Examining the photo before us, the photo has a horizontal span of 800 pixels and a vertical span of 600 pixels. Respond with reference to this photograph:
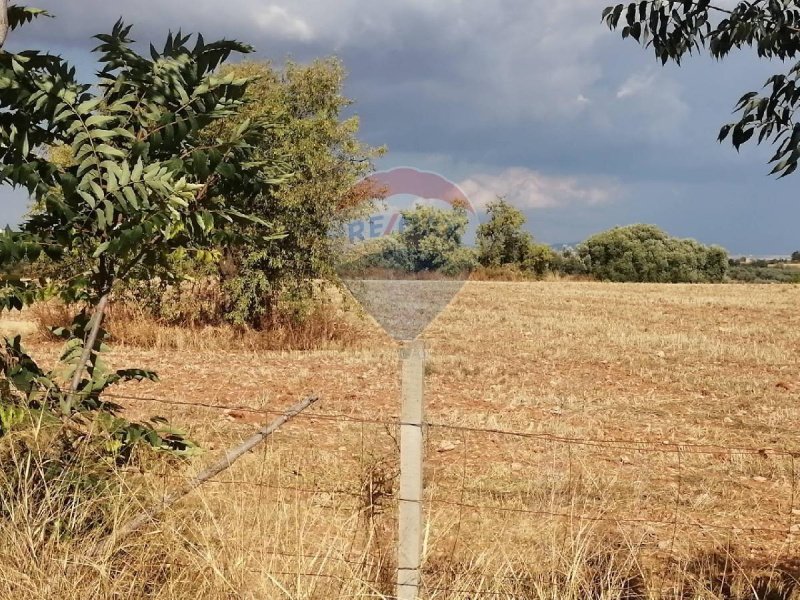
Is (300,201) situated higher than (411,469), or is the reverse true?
(300,201)

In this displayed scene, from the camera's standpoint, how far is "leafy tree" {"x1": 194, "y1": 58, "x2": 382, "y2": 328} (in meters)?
13.0

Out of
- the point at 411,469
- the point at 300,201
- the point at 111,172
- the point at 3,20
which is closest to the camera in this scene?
the point at 411,469

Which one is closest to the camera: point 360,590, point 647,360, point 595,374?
point 360,590

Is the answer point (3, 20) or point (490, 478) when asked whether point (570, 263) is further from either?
point (3, 20)

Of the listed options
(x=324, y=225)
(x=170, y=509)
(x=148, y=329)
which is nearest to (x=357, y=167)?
(x=324, y=225)

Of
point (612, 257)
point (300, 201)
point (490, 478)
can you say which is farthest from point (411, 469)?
point (612, 257)

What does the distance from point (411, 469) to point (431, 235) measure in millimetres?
1386

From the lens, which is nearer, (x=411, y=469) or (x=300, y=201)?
(x=411, y=469)

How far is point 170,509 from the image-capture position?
4.12 metres

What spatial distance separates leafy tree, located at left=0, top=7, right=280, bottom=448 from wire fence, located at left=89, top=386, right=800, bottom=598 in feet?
1.72

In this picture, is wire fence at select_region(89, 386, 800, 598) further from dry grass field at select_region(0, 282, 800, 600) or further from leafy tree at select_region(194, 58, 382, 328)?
leafy tree at select_region(194, 58, 382, 328)

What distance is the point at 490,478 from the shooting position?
20.5 feet

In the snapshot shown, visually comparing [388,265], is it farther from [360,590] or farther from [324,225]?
[324,225]

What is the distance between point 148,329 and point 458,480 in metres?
8.68
